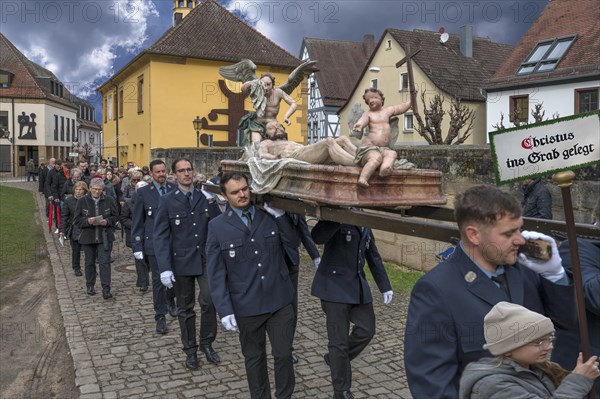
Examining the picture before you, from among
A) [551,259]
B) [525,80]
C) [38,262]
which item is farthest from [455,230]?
[525,80]

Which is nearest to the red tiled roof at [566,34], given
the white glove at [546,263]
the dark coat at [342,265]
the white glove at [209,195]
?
the white glove at [209,195]

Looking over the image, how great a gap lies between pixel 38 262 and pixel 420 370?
1140 cm

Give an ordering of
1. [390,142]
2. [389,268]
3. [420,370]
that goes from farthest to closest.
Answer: [389,268] → [390,142] → [420,370]

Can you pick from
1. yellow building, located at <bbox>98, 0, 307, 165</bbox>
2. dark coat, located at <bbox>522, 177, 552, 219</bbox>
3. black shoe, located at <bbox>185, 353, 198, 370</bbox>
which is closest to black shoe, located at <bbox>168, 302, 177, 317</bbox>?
black shoe, located at <bbox>185, 353, 198, 370</bbox>

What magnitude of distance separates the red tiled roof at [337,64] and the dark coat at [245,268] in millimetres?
36214

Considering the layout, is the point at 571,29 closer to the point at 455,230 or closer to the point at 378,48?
the point at 378,48

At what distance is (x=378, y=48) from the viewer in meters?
36.0

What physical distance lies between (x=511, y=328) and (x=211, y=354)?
14.7ft

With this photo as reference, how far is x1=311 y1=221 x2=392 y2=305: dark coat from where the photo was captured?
5141 millimetres

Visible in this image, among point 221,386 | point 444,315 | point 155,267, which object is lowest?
point 221,386

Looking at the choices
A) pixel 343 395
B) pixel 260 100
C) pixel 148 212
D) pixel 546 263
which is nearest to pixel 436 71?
pixel 148 212

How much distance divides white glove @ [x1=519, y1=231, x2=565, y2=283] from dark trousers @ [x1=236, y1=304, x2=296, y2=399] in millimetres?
2416

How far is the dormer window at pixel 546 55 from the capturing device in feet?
87.7

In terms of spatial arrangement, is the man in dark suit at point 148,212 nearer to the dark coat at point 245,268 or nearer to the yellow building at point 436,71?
the dark coat at point 245,268
